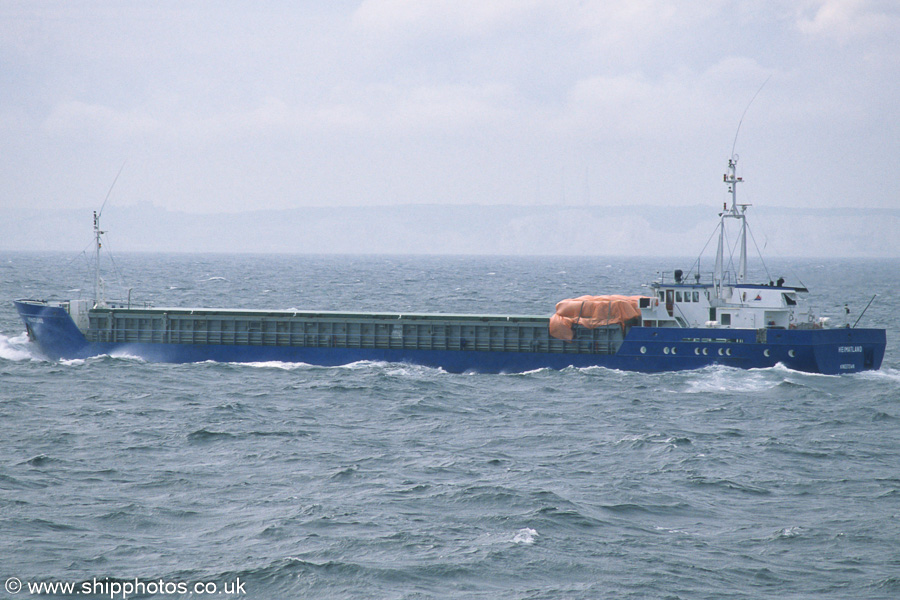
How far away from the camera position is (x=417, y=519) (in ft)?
85.4

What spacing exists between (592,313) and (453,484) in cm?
2178

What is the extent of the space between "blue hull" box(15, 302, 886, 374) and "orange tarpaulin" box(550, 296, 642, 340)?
1.14 m

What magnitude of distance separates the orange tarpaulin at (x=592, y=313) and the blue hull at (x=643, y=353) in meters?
1.14

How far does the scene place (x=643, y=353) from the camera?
48219mm

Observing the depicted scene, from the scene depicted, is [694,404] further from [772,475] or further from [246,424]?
[246,424]

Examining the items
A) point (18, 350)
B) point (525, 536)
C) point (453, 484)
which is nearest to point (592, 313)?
point (453, 484)

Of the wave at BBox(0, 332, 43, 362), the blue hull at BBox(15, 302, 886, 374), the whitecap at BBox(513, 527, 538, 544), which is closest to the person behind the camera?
the whitecap at BBox(513, 527, 538, 544)

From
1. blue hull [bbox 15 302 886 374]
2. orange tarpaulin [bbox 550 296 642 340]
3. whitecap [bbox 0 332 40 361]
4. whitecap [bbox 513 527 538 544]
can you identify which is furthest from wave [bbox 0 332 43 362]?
whitecap [bbox 513 527 538 544]

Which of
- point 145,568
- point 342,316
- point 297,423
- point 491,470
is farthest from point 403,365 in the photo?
point 145,568

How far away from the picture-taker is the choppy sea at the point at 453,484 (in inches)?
885

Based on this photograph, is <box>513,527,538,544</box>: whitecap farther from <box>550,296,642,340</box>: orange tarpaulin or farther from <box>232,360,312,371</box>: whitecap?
<box>232,360,312,371</box>: whitecap

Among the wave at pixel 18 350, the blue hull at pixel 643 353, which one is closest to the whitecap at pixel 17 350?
the wave at pixel 18 350

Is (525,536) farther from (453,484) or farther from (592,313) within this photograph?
(592,313)

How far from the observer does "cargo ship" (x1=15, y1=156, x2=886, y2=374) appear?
4734 centimetres
